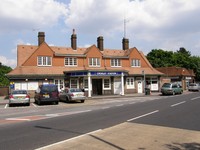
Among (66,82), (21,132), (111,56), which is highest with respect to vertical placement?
(111,56)

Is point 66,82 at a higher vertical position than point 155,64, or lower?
lower

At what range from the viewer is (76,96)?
2867 centimetres

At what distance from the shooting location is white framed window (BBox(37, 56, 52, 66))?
39969 millimetres

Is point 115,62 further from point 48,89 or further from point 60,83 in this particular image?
point 48,89

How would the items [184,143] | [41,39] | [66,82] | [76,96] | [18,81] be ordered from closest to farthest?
1. [184,143]
2. [76,96]
3. [18,81]
4. [66,82]
5. [41,39]

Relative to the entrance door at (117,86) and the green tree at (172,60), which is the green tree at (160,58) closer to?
the green tree at (172,60)

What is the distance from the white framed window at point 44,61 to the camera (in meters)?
40.0

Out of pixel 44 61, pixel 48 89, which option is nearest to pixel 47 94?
pixel 48 89

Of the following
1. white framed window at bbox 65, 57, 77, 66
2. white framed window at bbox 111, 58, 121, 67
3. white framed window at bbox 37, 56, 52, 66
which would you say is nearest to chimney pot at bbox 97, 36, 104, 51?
white framed window at bbox 111, 58, 121, 67

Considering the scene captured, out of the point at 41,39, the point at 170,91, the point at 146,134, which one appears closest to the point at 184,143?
the point at 146,134

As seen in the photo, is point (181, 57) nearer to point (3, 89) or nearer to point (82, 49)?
point (82, 49)

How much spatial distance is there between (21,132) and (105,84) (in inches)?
1266

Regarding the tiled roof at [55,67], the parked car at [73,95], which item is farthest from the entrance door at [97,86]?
the parked car at [73,95]

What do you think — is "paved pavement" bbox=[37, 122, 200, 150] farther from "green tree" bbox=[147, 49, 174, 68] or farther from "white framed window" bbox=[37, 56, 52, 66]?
"green tree" bbox=[147, 49, 174, 68]
